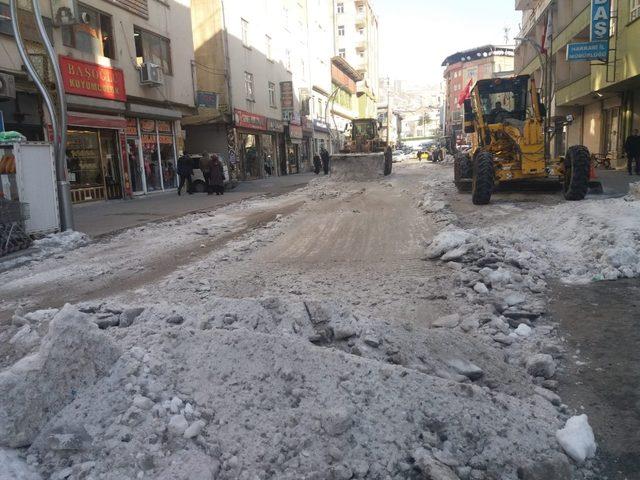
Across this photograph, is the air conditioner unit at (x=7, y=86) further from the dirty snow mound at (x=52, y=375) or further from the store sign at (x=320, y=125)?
the store sign at (x=320, y=125)

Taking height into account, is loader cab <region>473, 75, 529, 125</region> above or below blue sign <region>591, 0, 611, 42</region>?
below

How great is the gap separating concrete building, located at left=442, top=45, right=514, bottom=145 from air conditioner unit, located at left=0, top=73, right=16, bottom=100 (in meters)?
80.4

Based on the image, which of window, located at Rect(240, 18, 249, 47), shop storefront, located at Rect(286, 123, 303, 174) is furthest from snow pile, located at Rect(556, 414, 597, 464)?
shop storefront, located at Rect(286, 123, 303, 174)

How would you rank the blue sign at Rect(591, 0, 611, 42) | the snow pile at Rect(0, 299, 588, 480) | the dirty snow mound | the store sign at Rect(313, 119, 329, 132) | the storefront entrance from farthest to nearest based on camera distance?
the store sign at Rect(313, 119, 329, 132)
the blue sign at Rect(591, 0, 611, 42)
the storefront entrance
the dirty snow mound
the snow pile at Rect(0, 299, 588, 480)

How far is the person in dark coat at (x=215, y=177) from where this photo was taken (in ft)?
65.8

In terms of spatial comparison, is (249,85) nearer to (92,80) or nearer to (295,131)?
(295,131)

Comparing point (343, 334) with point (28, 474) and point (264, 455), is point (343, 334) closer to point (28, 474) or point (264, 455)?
point (264, 455)

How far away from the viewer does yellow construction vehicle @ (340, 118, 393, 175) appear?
27.9 meters

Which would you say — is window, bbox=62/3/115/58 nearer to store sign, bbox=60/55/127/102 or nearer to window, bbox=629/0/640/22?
store sign, bbox=60/55/127/102

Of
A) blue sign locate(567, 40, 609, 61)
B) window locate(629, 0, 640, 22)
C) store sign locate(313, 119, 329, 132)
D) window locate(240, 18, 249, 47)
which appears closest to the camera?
window locate(629, 0, 640, 22)

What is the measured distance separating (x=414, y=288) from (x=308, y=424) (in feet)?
10.8

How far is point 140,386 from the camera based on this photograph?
281 cm

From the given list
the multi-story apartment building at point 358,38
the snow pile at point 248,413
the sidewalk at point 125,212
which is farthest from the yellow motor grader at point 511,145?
the multi-story apartment building at point 358,38

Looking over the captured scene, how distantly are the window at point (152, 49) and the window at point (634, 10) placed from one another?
18180 mm
